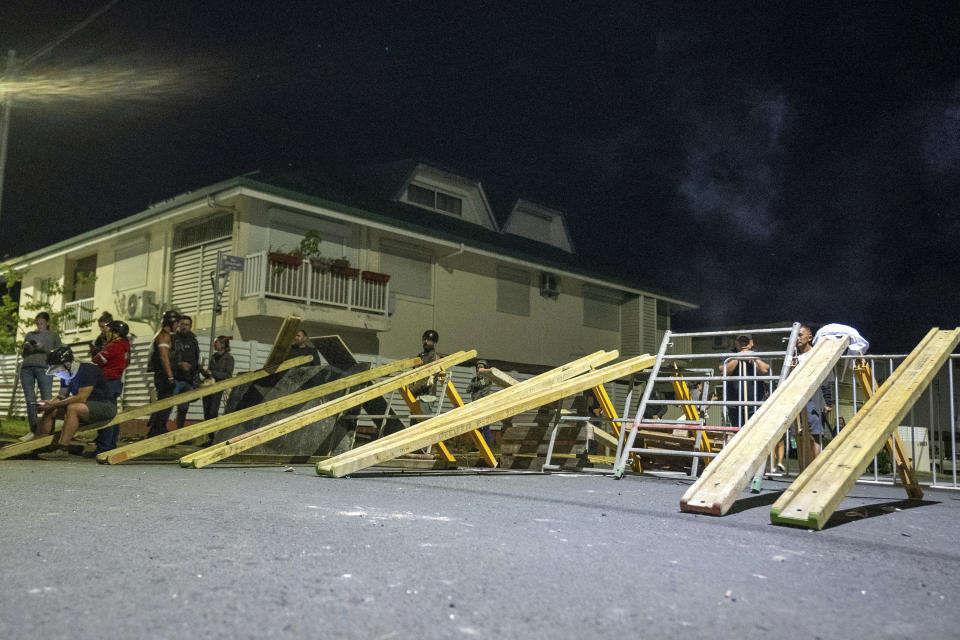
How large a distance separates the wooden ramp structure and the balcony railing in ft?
45.5

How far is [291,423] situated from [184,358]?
3797mm

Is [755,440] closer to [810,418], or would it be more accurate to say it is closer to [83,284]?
[810,418]

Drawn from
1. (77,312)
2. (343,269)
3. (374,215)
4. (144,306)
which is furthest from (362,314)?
(77,312)

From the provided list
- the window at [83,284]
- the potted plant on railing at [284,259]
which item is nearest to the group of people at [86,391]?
the potted plant on railing at [284,259]

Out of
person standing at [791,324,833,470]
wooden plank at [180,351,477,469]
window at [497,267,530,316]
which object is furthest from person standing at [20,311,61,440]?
window at [497,267,530,316]

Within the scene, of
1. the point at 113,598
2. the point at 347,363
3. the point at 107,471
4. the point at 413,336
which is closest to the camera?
the point at 113,598

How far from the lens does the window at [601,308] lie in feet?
85.7

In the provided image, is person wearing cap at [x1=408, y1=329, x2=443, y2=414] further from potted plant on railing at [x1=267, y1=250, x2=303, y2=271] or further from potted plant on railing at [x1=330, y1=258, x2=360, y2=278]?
potted plant on railing at [x1=330, y1=258, x2=360, y2=278]

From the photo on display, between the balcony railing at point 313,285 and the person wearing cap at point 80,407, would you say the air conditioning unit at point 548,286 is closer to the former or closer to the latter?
the balcony railing at point 313,285

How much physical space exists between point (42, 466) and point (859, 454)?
7258 millimetres

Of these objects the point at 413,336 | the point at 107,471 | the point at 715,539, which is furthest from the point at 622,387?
the point at 715,539

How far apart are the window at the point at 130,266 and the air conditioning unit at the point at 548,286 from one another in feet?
39.9

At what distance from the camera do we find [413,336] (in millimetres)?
21016

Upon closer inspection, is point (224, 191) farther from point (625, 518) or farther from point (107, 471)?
point (625, 518)
